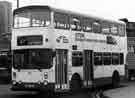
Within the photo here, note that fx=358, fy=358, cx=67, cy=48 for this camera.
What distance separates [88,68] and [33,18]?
4.99 metres

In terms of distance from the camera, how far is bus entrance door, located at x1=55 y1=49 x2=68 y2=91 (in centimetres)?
1698

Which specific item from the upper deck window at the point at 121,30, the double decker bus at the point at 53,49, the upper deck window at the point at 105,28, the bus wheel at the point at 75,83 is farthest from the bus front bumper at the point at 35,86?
the upper deck window at the point at 121,30

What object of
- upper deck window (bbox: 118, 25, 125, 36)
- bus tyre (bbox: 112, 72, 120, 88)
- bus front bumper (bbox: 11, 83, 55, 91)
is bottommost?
bus tyre (bbox: 112, 72, 120, 88)

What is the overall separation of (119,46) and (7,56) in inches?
436

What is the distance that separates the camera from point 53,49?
1680 centimetres

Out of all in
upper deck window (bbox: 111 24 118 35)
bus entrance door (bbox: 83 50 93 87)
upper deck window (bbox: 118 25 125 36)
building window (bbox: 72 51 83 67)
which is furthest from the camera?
upper deck window (bbox: 118 25 125 36)

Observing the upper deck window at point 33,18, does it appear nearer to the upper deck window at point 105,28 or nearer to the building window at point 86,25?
the building window at point 86,25

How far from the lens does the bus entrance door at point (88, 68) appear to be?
19.8 meters

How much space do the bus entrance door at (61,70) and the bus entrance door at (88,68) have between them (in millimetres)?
2185

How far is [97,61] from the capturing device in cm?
2123

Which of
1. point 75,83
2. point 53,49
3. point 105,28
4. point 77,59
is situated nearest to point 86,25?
point 77,59

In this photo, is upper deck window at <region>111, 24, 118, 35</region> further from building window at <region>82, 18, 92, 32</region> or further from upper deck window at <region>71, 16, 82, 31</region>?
upper deck window at <region>71, 16, 82, 31</region>

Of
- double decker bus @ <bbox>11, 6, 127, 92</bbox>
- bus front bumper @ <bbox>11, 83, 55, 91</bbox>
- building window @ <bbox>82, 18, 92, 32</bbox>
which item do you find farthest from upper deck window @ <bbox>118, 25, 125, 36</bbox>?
bus front bumper @ <bbox>11, 83, 55, 91</bbox>

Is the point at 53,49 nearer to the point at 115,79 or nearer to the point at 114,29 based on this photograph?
the point at 114,29
